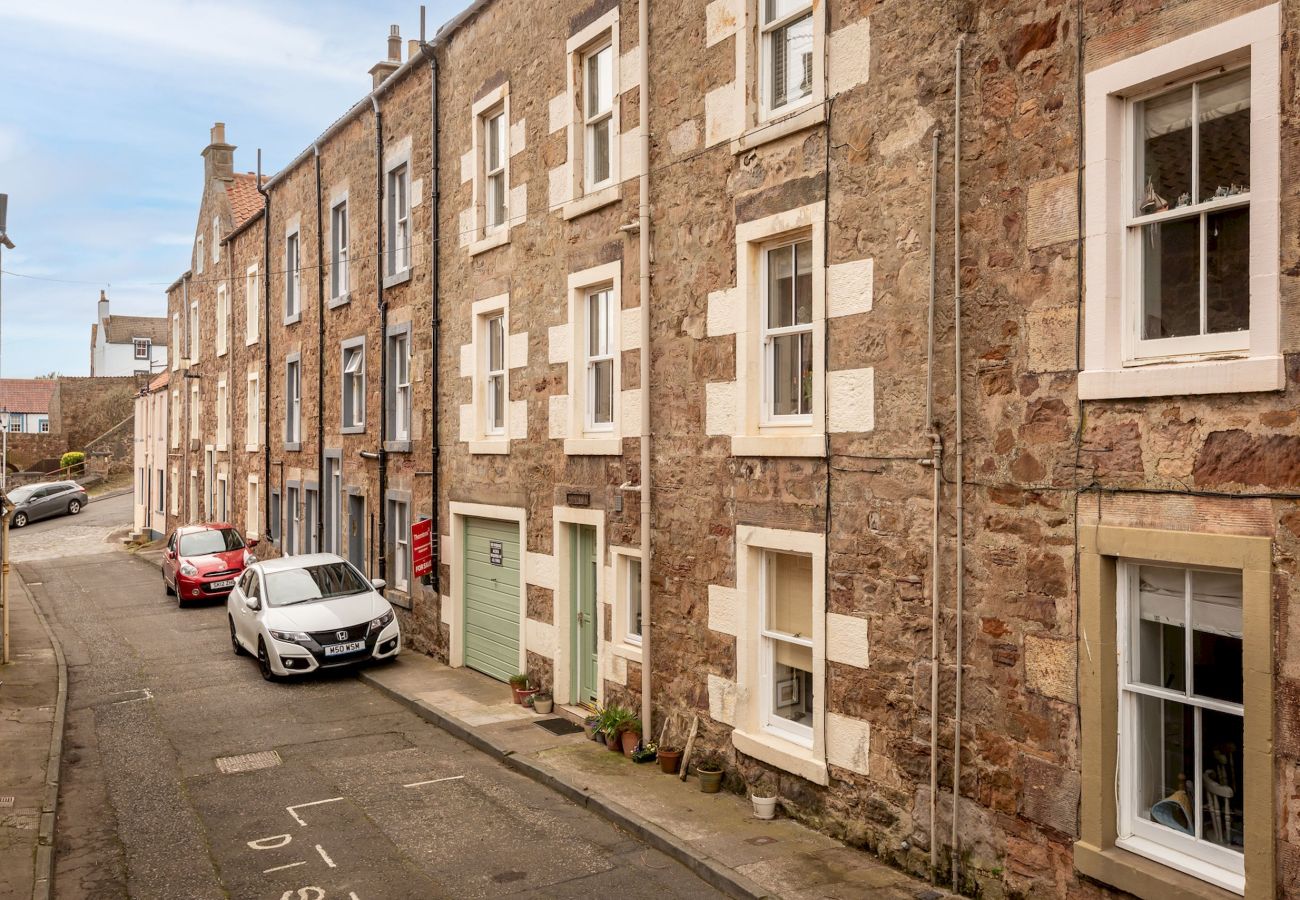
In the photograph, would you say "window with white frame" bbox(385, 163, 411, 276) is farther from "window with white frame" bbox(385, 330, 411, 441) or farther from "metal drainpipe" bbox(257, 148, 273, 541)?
"metal drainpipe" bbox(257, 148, 273, 541)

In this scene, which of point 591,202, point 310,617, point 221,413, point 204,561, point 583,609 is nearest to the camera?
point 591,202

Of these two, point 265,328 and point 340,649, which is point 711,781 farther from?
point 265,328

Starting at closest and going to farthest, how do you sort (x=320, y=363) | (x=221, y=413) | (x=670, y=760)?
(x=670, y=760), (x=320, y=363), (x=221, y=413)

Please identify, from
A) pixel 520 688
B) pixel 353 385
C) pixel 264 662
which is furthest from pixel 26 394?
pixel 520 688

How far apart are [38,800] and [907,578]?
27.8ft

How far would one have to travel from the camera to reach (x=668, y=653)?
35.6 feet

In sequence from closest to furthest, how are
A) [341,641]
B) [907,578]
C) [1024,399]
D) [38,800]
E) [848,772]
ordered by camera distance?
[1024,399] → [907,578] → [848,772] → [38,800] → [341,641]

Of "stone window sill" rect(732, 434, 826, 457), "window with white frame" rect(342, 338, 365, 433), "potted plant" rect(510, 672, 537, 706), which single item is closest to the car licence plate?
"potted plant" rect(510, 672, 537, 706)

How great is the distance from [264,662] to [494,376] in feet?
18.5

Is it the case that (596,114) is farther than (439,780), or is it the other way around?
(596,114)

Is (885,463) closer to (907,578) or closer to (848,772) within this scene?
(907,578)

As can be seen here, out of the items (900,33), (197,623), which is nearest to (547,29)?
(900,33)

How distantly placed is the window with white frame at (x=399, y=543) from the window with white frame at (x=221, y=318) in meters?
15.1

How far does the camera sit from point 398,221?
60.6 feet
